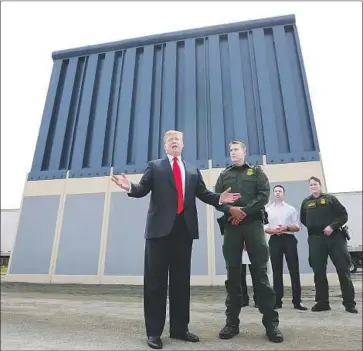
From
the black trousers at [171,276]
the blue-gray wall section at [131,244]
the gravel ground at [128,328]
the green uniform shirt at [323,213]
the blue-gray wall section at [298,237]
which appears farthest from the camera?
the blue-gray wall section at [131,244]

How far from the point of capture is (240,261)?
44.1 inches

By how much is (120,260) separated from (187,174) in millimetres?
1619

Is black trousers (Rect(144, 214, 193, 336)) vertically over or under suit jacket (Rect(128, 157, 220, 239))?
under

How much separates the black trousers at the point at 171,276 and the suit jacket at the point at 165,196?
3 centimetres

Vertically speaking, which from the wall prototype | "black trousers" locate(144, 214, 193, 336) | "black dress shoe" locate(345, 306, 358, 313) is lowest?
"black dress shoe" locate(345, 306, 358, 313)

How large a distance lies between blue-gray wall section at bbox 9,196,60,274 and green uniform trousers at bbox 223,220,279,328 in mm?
1922

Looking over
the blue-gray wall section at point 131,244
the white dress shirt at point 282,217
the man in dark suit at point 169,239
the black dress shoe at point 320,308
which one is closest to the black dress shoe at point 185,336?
the man in dark suit at point 169,239

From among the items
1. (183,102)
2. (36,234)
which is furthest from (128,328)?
(183,102)

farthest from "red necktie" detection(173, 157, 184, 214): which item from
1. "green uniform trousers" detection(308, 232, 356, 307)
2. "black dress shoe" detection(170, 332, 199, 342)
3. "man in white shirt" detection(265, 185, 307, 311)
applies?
"green uniform trousers" detection(308, 232, 356, 307)

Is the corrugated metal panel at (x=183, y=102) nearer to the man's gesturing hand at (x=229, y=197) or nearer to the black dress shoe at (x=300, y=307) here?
the black dress shoe at (x=300, y=307)

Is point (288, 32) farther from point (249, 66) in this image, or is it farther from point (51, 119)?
point (51, 119)

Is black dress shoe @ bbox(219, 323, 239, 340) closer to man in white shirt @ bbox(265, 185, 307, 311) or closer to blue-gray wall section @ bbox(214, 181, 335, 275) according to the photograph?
man in white shirt @ bbox(265, 185, 307, 311)

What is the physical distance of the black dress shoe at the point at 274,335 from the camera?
0.94 meters

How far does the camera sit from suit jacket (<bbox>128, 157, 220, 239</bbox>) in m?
1.06
